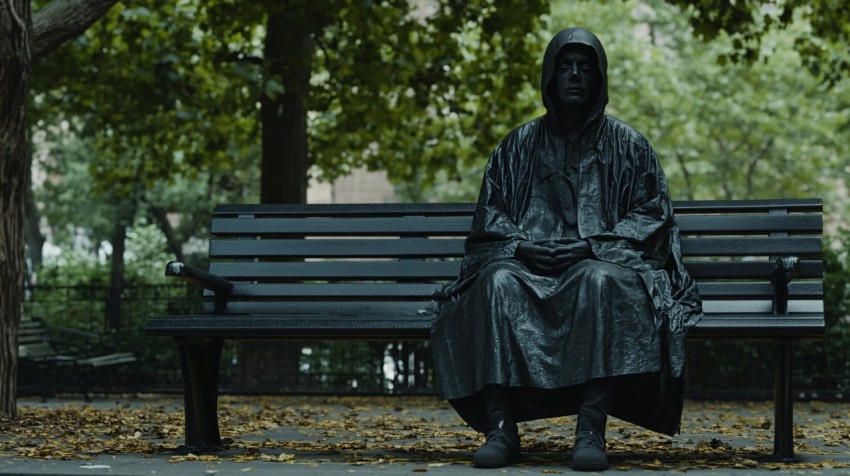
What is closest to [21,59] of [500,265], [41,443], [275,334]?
[41,443]

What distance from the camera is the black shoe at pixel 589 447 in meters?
5.72

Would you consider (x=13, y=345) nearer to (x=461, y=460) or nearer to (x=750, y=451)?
(x=461, y=460)

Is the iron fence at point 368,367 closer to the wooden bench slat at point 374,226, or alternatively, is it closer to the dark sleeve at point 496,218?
the wooden bench slat at point 374,226

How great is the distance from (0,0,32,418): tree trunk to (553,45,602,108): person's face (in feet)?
13.7

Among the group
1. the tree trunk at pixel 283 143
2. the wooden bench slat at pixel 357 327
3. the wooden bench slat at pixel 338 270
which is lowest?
the wooden bench slat at pixel 357 327

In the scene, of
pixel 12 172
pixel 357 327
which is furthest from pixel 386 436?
pixel 12 172

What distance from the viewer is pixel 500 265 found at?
621cm

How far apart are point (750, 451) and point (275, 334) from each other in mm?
2531

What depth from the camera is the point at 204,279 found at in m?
6.96

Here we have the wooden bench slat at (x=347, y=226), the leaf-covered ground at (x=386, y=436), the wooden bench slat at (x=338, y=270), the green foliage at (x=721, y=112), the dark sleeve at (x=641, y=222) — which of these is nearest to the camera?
the dark sleeve at (x=641, y=222)

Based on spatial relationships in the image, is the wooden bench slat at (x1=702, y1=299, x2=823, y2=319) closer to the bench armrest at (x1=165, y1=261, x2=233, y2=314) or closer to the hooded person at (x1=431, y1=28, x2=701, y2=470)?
the hooded person at (x1=431, y1=28, x2=701, y2=470)

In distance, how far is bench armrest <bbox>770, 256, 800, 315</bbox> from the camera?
20.6 ft

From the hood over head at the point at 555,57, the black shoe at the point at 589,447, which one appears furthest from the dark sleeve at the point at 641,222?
the black shoe at the point at 589,447

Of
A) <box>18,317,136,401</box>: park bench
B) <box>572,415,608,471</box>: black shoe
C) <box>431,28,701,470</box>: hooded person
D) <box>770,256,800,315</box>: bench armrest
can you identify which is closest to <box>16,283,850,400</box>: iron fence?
<box>18,317,136,401</box>: park bench
